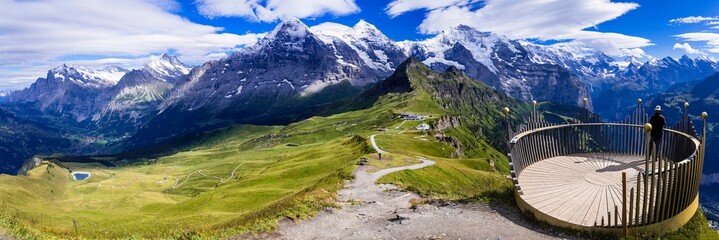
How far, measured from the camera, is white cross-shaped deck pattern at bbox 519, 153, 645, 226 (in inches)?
1067

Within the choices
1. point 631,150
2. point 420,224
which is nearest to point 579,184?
point 420,224

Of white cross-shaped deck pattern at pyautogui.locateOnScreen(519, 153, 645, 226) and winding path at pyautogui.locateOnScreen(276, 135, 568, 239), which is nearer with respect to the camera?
white cross-shaped deck pattern at pyautogui.locateOnScreen(519, 153, 645, 226)

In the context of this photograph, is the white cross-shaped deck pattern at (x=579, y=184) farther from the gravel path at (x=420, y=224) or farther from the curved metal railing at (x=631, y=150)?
the gravel path at (x=420, y=224)

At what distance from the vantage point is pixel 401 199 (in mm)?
45844

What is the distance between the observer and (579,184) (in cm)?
3125

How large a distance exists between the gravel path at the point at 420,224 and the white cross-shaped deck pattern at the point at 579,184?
6.58 feet

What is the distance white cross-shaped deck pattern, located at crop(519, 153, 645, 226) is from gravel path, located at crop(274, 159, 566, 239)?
79.0 inches

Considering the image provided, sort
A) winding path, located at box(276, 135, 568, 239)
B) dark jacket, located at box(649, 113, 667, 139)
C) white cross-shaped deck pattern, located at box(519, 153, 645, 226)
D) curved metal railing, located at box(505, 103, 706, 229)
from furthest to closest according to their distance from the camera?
dark jacket, located at box(649, 113, 667, 139), winding path, located at box(276, 135, 568, 239), white cross-shaped deck pattern, located at box(519, 153, 645, 226), curved metal railing, located at box(505, 103, 706, 229)

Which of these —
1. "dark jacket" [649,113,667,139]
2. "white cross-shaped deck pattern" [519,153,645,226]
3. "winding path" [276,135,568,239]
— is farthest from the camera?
"dark jacket" [649,113,667,139]

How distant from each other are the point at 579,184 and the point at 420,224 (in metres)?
11.8

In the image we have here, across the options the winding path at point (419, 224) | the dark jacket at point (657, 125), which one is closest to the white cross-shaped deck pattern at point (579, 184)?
the winding path at point (419, 224)

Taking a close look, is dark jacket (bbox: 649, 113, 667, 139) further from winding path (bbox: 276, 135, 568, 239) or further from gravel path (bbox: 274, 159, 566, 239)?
winding path (bbox: 276, 135, 568, 239)

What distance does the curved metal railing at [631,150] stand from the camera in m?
24.3

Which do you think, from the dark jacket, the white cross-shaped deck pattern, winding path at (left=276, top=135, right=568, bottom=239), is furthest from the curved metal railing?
winding path at (left=276, top=135, right=568, bottom=239)
